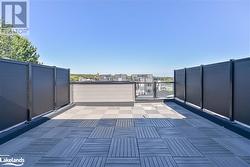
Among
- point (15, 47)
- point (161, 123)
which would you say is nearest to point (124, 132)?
point (161, 123)

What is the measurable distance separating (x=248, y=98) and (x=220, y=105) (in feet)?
4.52

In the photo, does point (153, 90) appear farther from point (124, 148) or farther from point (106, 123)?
point (124, 148)

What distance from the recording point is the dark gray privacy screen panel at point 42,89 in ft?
18.1

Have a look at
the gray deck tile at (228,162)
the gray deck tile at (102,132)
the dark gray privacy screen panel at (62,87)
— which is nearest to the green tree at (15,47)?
the dark gray privacy screen panel at (62,87)

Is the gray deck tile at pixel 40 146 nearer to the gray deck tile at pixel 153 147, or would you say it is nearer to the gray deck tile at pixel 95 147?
the gray deck tile at pixel 95 147

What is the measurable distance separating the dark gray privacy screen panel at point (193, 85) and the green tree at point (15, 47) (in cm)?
1397

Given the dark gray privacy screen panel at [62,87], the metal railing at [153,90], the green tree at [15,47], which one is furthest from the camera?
the green tree at [15,47]

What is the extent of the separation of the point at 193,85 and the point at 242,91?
331cm

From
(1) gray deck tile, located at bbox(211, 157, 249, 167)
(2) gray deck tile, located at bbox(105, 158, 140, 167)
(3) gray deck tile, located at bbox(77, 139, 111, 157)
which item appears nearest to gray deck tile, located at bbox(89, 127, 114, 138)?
(3) gray deck tile, located at bbox(77, 139, 111, 157)

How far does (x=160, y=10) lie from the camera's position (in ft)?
39.9

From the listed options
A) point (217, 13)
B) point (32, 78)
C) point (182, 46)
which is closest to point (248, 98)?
point (32, 78)

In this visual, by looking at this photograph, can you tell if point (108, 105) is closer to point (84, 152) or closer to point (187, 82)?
point (187, 82)

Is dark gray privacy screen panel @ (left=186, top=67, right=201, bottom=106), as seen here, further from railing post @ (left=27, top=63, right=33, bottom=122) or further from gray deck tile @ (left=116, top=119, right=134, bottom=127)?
railing post @ (left=27, top=63, right=33, bottom=122)

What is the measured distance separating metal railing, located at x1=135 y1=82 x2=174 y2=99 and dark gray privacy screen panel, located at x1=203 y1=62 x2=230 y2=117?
3834mm
